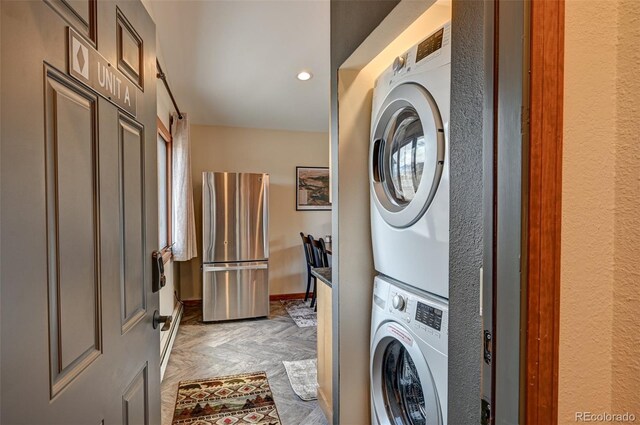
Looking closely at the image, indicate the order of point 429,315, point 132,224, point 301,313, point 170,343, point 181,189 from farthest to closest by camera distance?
point 301,313
point 181,189
point 170,343
point 429,315
point 132,224

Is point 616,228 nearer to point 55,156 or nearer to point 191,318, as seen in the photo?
point 55,156

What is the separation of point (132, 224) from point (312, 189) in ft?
13.4

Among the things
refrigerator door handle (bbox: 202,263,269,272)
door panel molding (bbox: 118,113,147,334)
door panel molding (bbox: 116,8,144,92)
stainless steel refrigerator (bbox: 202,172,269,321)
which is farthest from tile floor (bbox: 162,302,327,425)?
door panel molding (bbox: 116,8,144,92)

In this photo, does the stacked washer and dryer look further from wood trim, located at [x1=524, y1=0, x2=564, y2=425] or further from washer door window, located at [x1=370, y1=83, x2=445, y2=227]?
wood trim, located at [x1=524, y1=0, x2=564, y2=425]

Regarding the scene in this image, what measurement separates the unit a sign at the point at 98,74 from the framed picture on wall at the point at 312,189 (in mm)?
3965

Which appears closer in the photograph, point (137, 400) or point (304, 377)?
point (137, 400)

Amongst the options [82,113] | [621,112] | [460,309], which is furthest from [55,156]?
[621,112]

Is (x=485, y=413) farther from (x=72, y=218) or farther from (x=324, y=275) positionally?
(x=324, y=275)

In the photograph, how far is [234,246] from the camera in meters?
Answer: 4.01

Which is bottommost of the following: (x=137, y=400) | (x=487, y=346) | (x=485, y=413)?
(x=137, y=400)

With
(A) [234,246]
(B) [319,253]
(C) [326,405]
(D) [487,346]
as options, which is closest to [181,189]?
(A) [234,246]

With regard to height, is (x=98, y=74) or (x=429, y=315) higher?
(x=98, y=74)

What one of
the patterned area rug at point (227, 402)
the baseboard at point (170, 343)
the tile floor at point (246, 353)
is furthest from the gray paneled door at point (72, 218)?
the baseboard at point (170, 343)

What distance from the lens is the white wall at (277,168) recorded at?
4.64m
